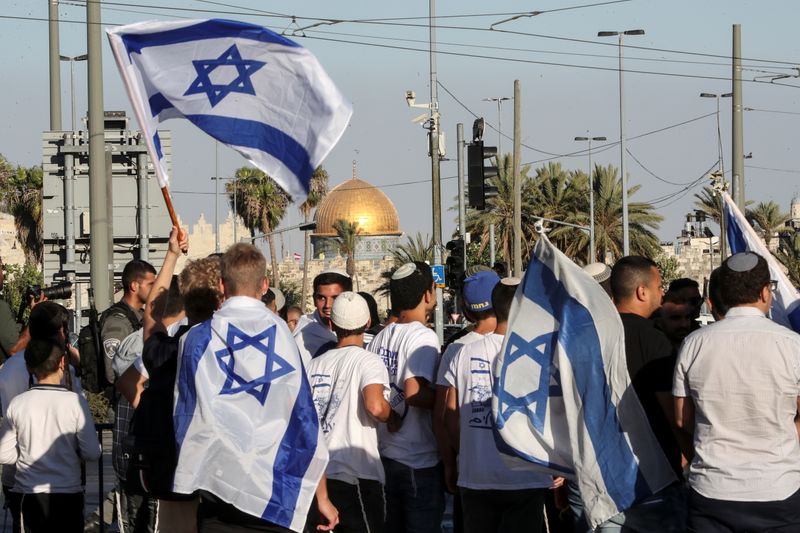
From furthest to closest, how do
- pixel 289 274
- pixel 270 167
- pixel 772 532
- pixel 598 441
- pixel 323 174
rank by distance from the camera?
pixel 289 274
pixel 323 174
pixel 270 167
pixel 598 441
pixel 772 532

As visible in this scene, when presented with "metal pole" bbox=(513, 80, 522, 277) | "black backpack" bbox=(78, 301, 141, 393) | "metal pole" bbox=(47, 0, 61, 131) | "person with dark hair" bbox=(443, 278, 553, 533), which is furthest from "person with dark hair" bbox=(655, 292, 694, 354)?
"metal pole" bbox=(513, 80, 522, 277)

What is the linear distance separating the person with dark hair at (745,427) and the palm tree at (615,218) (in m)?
47.8

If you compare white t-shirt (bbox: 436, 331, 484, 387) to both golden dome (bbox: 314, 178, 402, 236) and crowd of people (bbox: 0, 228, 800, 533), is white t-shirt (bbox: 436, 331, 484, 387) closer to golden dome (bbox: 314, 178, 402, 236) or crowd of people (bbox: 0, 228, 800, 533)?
crowd of people (bbox: 0, 228, 800, 533)

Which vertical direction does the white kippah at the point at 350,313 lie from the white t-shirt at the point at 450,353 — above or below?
above

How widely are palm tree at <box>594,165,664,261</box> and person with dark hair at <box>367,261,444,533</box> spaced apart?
4645 centimetres

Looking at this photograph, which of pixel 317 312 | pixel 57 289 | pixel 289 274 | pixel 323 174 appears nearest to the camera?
pixel 317 312

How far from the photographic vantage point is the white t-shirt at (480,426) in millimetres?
5980

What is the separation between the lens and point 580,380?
16.7 ft

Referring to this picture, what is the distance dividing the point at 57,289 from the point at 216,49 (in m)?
3.71

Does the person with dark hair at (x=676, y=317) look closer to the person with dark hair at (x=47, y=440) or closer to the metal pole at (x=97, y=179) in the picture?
the person with dark hair at (x=47, y=440)

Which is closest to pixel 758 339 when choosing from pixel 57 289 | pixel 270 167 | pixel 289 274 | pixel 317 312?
pixel 270 167

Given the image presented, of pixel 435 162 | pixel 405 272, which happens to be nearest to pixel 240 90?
pixel 405 272

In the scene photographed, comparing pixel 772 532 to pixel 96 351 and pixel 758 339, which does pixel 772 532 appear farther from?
pixel 96 351

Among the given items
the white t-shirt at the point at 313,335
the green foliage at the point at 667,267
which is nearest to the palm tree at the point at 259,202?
the green foliage at the point at 667,267
